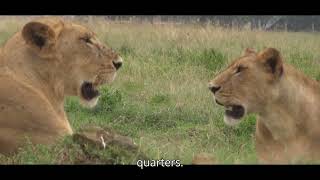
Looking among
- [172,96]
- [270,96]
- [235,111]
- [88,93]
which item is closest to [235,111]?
[235,111]

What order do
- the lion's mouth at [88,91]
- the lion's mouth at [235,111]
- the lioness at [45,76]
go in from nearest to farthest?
the lioness at [45,76], the lion's mouth at [88,91], the lion's mouth at [235,111]

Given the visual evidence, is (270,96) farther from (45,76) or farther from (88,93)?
(45,76)

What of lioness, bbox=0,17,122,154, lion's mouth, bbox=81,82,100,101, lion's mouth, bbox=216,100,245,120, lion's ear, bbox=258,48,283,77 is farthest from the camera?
lion's mouth, bbox=216,100,245,120

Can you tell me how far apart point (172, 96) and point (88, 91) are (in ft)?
12.0

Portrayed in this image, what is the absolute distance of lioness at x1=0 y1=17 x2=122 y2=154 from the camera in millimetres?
5066

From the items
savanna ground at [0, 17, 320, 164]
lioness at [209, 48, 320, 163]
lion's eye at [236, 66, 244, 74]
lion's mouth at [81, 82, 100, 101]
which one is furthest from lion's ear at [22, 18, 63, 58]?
lion's eye at [236, 66, 244, 74]

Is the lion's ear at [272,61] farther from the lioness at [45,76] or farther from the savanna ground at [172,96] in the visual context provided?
the lioness at [45,76]

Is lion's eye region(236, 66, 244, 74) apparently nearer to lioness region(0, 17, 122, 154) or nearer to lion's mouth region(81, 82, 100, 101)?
lioness region(0, 17, 122, 154)

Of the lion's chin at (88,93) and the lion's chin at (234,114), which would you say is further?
the lion's chin at (234,114)

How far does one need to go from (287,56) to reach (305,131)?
572 cm

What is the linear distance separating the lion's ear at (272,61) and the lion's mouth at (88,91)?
4.04 ft

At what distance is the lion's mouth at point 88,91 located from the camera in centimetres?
543

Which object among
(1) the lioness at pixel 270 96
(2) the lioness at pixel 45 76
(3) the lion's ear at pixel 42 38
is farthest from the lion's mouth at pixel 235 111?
(3) the lion's ear at pixel 42 38

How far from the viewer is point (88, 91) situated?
5.47 m
